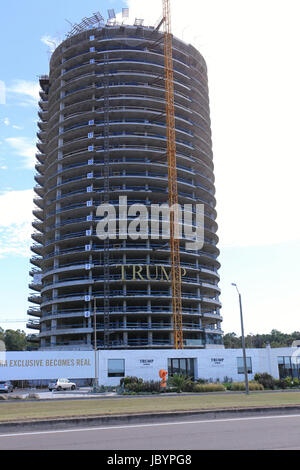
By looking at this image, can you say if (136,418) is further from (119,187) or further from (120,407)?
(119,187)

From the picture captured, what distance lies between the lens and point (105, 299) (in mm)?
66438

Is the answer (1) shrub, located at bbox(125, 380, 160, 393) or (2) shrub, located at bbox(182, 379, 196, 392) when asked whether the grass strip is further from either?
(2) shrub, located at bbox(182, 379, 196, 392)

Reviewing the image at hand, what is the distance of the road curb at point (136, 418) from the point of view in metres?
15.0

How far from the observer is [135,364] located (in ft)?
175

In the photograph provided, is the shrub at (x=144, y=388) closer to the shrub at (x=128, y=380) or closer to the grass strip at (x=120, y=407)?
the shrub at (x=128, y=380)

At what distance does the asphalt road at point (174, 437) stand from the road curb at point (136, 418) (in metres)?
0.48

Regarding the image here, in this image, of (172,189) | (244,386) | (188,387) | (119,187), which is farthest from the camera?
(119,187)

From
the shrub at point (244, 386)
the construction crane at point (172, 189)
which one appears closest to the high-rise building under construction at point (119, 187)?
the construction crane at point (172, 189)

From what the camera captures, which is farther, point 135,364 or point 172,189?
point 172,189

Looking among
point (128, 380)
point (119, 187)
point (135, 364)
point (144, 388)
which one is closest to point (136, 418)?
point (144, 388)

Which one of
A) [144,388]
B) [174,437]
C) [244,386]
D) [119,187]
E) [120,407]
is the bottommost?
[244,386]

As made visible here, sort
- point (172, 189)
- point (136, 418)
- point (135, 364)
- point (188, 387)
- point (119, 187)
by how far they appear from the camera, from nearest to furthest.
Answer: point (136, 418) < point (188, 387) < point (135, 364) < point (172, 189) < point (119, 187)

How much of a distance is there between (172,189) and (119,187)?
886 centimetres
